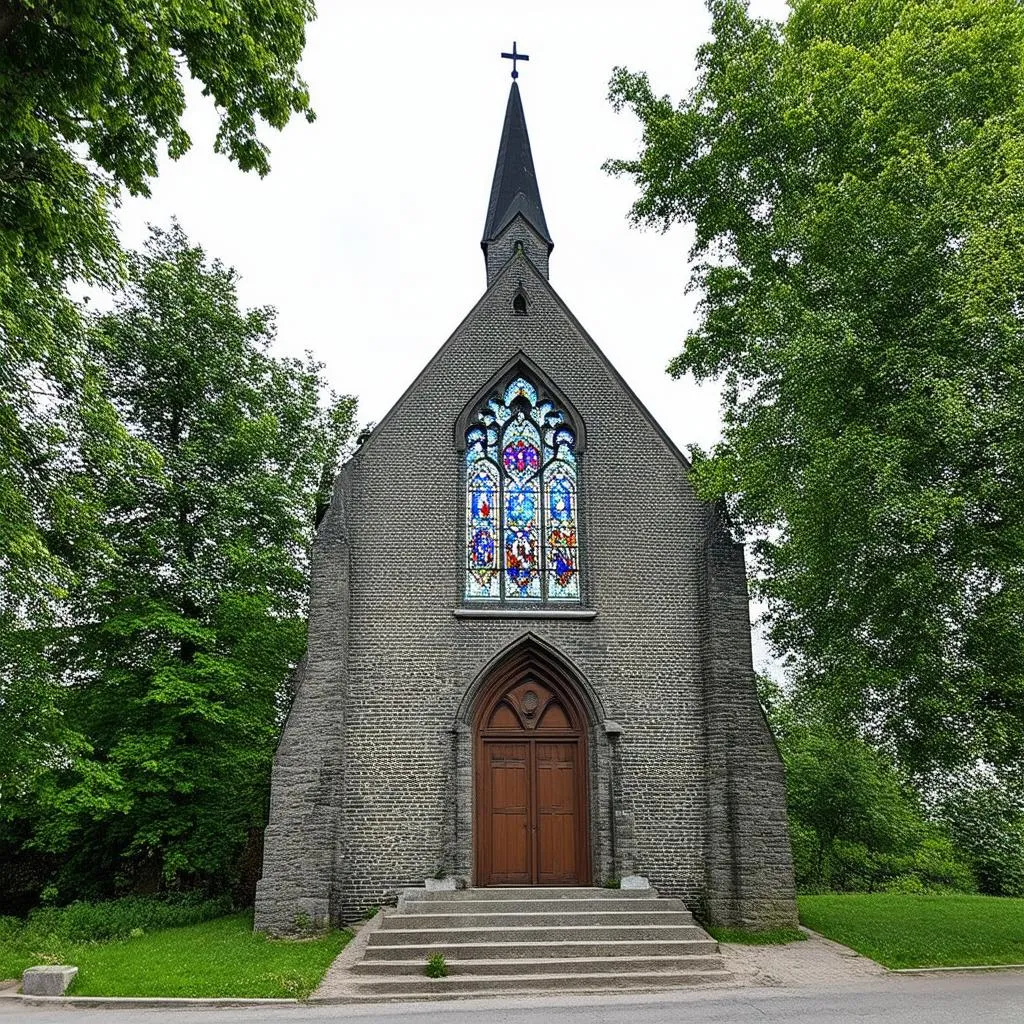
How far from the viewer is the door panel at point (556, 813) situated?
13477 mm

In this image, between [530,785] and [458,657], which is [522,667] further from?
[530,785]

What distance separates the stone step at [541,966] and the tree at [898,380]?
176 inches

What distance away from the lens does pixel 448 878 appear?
12797mm

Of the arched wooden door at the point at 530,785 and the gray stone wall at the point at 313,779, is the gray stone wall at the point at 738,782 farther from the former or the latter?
the gray stone wall at the point at 313,779

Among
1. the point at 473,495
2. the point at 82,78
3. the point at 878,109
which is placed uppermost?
the point at 878,109

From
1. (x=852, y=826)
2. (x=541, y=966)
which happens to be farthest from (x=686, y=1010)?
(x=852, y=826)

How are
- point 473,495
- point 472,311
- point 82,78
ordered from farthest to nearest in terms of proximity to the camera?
point 472,311 < point 473,495 < point 82,78

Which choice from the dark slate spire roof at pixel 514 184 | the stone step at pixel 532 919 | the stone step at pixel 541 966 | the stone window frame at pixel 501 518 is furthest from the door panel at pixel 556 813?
the dark slate spire roof at pixel 514 184

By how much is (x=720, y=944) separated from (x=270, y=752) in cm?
913

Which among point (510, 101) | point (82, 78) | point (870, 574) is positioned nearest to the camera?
point (82, 78)

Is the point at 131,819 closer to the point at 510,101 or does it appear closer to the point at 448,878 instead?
the point at 448,878

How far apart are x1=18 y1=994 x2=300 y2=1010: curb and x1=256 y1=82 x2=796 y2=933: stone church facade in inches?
120

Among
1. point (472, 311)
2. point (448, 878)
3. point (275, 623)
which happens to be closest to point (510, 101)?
point (472, 311)

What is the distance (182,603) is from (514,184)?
37.8 feet
